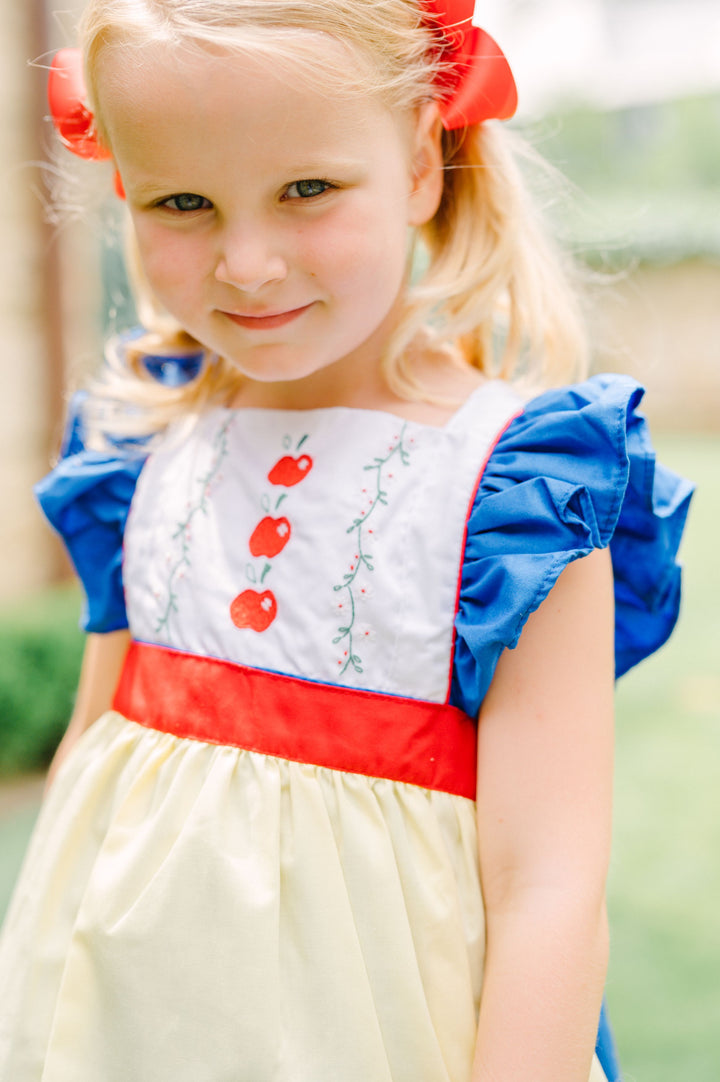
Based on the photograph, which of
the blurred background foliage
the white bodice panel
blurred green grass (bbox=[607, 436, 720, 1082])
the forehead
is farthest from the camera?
the blurred background foliage

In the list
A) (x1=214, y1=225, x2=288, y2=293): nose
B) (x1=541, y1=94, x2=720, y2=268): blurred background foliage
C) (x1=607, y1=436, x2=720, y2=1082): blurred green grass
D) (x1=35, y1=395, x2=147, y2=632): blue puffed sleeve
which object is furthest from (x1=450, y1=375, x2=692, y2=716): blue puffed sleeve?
(x1=541, y1=94, x2=720, y2=268): blurred background foliage

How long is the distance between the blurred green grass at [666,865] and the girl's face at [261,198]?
4.09ft

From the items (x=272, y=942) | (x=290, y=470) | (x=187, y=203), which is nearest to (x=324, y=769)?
(x=272, y=942)

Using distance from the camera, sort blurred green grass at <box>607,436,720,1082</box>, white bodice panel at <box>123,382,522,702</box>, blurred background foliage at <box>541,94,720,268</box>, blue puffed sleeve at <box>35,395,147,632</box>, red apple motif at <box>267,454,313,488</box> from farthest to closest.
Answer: blurred background foliage at <box>541,94,720,268</box> → blurred green grass at <box>607,436,720,1082</box> → blue puffed sleeve at <box>35,395,147,632</box> → red apple motif at <box>267,454,313,488</box> → white bodice panel at <box>123,382,522,702</box>

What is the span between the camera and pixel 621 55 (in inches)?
647

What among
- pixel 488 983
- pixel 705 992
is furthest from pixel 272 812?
pixel 705 992

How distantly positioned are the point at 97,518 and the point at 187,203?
1.38ft

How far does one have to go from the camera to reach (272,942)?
877 millimetres

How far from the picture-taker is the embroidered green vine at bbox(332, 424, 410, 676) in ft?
3.06

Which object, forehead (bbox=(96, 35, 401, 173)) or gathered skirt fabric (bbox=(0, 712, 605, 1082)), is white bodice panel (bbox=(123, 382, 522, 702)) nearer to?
gathered skirt fabric (bbox=(0, 712, 605, 1082))

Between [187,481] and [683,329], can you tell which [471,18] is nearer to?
[187,481]

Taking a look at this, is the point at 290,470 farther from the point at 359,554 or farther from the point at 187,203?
the point at 187,203

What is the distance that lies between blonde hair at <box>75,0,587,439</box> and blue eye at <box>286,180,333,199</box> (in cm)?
7

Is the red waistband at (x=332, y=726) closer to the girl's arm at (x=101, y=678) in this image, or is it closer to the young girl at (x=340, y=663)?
the young girl at (x=340, y=663)
